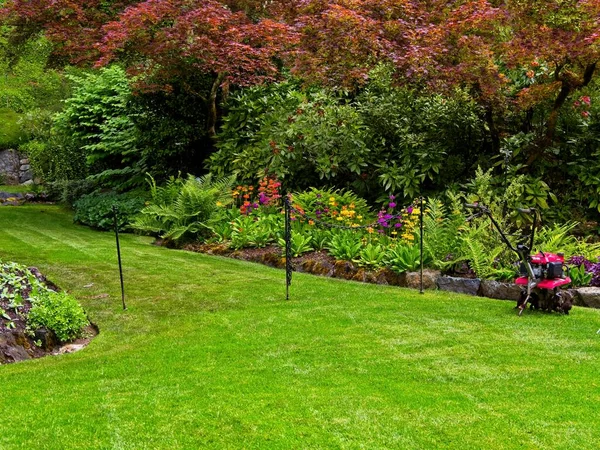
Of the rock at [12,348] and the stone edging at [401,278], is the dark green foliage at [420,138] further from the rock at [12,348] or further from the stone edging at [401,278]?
the rock at [12,348]

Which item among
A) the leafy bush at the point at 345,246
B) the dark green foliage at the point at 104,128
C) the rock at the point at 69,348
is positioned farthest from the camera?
the dark green foliage at the point at 104,128

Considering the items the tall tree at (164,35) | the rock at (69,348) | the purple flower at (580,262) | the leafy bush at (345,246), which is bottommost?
the rock at (69,348)

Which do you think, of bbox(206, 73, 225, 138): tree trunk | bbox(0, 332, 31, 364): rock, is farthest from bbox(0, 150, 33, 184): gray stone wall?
bbox(0, 332, 31, 364): rock

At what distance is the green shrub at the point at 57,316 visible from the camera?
564 centimetres

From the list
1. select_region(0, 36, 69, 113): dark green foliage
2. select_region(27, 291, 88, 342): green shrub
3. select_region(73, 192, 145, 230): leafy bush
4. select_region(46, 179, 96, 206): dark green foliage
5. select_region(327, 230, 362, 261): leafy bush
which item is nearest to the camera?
select_region(27, 291, 88, 342): green shrub

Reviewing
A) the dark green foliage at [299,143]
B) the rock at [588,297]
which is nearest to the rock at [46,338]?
the rock at [588,297]

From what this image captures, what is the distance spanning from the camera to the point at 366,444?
3.44 meters

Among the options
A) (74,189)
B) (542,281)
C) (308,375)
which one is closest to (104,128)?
(74,189)

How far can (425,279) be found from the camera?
7758mm

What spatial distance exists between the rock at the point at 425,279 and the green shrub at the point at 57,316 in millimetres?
3889

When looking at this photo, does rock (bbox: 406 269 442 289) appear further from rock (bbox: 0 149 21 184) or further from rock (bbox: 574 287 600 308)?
rock (bbox: 0 149 21 184)

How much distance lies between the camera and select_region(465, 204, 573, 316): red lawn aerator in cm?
604

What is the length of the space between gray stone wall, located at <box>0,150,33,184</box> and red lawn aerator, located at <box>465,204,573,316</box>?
19136 millimetres

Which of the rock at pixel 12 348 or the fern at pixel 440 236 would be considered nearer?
the rock at pixel 12 348
